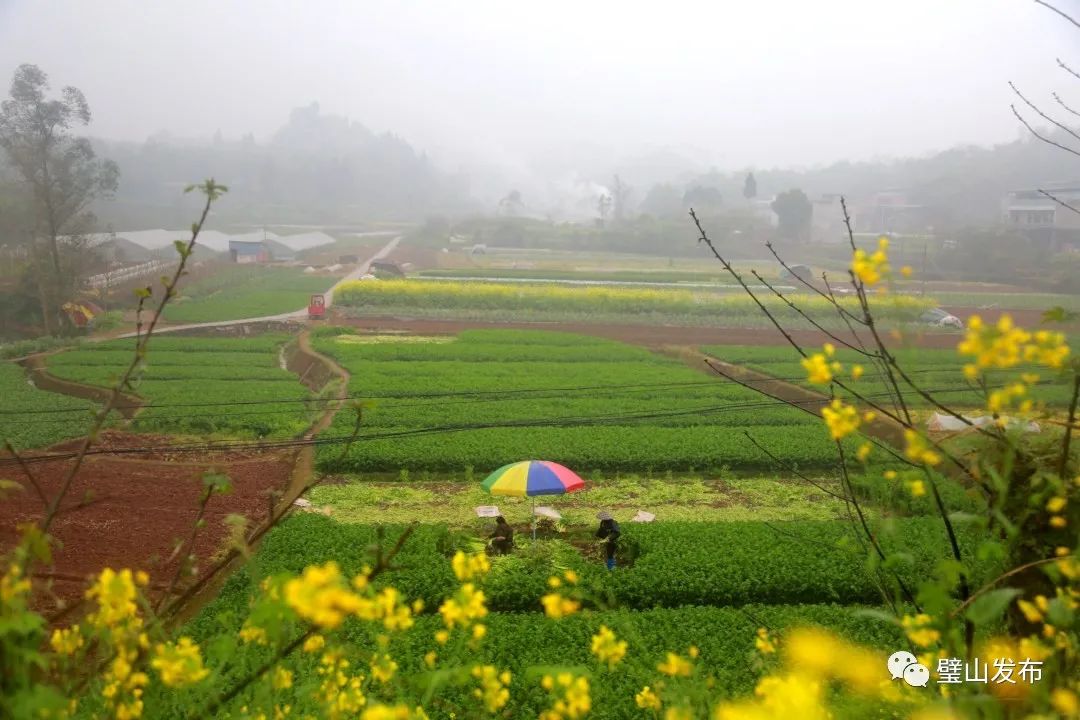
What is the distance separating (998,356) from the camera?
1.66m

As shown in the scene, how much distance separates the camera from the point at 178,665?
188 centimetres

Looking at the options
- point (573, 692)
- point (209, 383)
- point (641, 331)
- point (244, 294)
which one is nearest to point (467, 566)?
point (573, 692)

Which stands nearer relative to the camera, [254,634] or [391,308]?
[254,634]

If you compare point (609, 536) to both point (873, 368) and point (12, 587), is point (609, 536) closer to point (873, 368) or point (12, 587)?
point (12, 587)

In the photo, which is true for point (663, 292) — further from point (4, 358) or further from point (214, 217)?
point (214, 217)

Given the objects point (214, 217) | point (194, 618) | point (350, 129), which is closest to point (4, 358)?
point (194, 618)

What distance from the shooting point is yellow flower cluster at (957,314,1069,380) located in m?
1.66

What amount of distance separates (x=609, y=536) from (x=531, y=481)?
1.17 m

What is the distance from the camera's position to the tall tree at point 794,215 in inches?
1789

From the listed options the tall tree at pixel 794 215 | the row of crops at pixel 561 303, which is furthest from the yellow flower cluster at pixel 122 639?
the tall tree at pixel 794 215

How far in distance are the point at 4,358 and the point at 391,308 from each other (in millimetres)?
13211

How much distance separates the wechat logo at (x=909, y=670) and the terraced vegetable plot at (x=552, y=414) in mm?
7534

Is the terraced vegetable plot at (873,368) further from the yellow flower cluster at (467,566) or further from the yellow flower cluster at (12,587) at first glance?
the yellow flower cluster at (12,587)

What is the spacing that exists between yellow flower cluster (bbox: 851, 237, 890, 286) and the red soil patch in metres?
7.51
